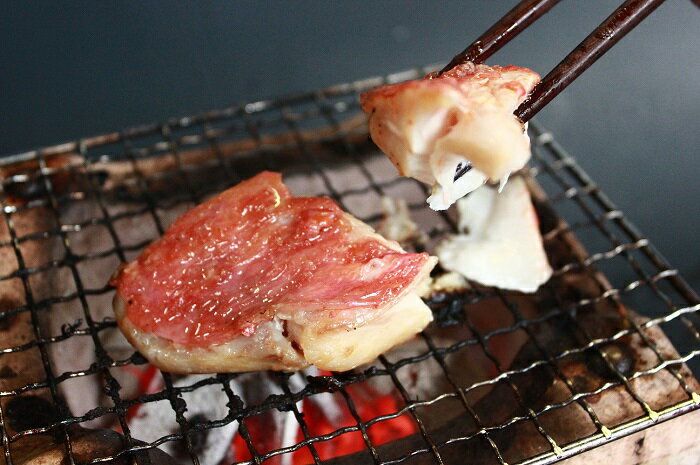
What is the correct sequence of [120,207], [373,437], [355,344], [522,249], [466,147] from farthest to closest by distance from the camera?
[120,207]
[522,249]
[373,437]
[355,344]
[466,147]

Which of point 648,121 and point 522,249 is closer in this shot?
point 522,249

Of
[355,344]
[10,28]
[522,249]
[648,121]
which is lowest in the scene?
[648,121]

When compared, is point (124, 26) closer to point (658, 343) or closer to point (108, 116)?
point (108, 116)

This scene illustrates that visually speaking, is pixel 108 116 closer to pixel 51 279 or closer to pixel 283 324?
pixel 51 279

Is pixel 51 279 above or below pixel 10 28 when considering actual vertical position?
below

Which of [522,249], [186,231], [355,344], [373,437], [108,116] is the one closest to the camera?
[355,344]

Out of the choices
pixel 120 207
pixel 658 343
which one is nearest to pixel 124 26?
pixel 120 207
